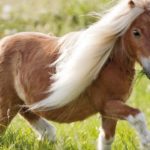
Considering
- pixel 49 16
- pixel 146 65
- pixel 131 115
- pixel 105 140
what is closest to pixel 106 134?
pixel 105 140

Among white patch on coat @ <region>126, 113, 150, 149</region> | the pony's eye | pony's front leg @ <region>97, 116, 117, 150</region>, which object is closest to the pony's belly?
pony's front leg @ <region>97, 116, 117, 150</region>

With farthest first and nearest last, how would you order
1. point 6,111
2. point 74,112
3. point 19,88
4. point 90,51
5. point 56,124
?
point 56,124, point 6,111, point 19,88, point 74,112, point 90,51

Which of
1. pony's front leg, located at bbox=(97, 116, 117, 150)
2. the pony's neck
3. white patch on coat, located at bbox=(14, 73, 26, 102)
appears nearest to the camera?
the pony's neck

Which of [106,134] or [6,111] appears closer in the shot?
[106,134]

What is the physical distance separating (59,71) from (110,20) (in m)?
0.54

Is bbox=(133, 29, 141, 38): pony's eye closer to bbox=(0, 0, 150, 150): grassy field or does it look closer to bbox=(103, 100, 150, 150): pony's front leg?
bbox=(0, 0, 150, 150): grassy field

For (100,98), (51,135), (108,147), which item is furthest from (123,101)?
(51,135)

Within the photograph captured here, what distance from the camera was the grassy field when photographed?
21.0 ft

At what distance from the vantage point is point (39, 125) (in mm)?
6793

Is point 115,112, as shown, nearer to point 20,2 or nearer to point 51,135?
point 51,135

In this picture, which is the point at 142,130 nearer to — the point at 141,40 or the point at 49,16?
the point at 141,40

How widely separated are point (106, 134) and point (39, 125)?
80 cm

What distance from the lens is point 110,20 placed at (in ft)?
18.8

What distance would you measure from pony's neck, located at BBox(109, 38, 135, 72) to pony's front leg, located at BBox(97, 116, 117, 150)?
0.52 meters
